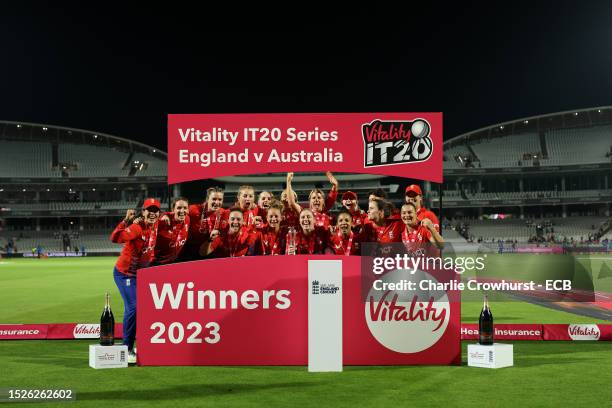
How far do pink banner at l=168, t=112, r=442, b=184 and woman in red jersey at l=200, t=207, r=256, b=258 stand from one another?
2.65 ft

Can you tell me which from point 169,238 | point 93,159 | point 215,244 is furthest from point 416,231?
point 93,159

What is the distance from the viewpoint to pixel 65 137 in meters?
→ 85.4

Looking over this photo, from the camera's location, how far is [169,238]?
9.32 m

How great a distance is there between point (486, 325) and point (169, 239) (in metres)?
4.47

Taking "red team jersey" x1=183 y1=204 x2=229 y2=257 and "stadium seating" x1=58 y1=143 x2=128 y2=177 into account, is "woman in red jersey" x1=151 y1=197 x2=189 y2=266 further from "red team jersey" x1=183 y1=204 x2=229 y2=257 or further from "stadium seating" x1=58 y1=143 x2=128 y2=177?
"stadium seating" x1=58 y1=143 x2=128 y2=177

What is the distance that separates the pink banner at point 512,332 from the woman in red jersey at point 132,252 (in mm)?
5319

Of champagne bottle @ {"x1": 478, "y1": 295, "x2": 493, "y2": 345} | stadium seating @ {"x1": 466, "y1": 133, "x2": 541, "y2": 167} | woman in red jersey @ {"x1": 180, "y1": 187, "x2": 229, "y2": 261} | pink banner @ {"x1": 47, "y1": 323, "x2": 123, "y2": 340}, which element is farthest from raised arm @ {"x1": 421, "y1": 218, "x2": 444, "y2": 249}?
stadium seating @ {"x1": 466, "y1": 133, "x2": 541, "y2": 167}

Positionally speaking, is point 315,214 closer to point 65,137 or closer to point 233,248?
point 233,248

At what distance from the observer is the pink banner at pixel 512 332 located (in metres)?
10.7

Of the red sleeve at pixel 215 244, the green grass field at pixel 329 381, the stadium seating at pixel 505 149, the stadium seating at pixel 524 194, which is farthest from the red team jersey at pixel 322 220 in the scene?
the stadium seating at pixel 505 149

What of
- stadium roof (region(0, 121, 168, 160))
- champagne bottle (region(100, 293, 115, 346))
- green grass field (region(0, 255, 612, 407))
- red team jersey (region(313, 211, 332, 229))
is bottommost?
green grass field (region(0, 255, 612, 407))

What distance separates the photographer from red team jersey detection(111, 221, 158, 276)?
8.80 meters

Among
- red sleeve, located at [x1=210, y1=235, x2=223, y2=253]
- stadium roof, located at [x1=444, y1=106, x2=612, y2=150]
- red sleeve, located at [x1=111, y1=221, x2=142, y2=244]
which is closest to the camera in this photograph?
red sleeve, located at [x1=111, y1=221, x2=142, y2=244]

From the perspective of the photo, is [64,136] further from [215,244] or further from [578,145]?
[215,244]
